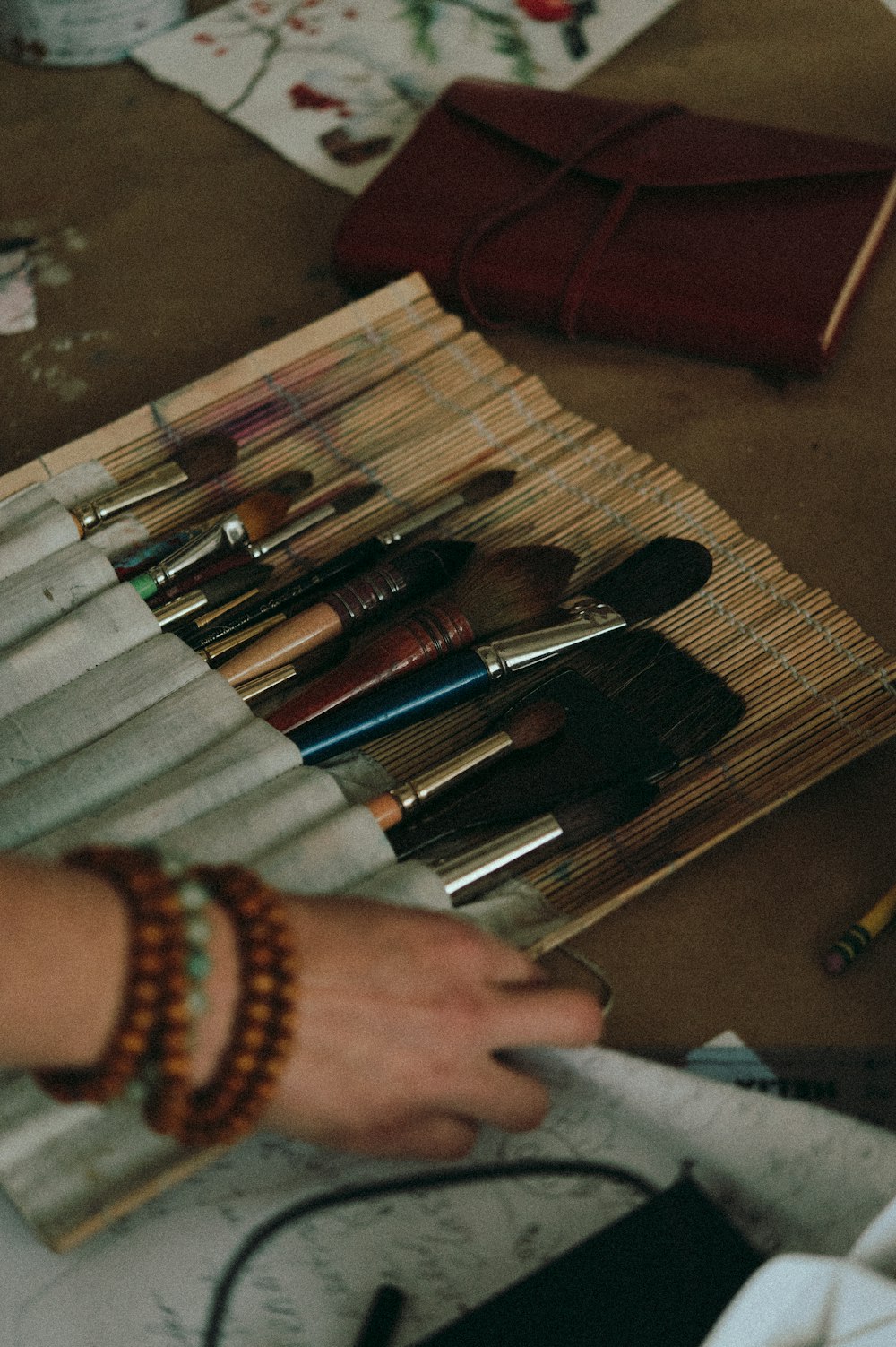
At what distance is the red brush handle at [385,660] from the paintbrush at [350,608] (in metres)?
0.02

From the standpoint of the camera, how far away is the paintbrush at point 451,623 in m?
→ 0.55

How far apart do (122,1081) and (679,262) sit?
579 mm

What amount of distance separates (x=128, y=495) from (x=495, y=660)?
0.24 metres

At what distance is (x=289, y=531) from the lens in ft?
2.12

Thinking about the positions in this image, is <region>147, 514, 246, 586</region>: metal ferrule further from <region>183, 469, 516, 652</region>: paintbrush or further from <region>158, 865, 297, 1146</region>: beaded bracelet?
<region>158, 865, 297, 1146</region>: beaded bracelet

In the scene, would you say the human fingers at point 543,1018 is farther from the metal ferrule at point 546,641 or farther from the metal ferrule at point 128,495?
the metal ferrule at point 128,495

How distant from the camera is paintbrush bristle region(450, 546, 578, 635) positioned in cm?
57

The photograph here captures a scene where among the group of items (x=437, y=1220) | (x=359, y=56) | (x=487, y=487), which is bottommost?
(x=437, y=1220)

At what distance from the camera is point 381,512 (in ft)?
2.16

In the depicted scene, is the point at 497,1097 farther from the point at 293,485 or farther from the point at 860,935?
the point at 293,485

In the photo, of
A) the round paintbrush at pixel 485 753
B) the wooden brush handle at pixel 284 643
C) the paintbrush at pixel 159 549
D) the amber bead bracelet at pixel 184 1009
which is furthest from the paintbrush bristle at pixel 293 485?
the amber bead bracelet at pixel 184 1009

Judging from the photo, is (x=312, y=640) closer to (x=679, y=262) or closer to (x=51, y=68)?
(x=679, y=262)

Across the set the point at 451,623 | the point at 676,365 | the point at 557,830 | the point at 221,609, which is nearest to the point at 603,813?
the point at 557,830

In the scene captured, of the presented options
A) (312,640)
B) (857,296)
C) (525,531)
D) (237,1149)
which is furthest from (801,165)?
(237,1149)
